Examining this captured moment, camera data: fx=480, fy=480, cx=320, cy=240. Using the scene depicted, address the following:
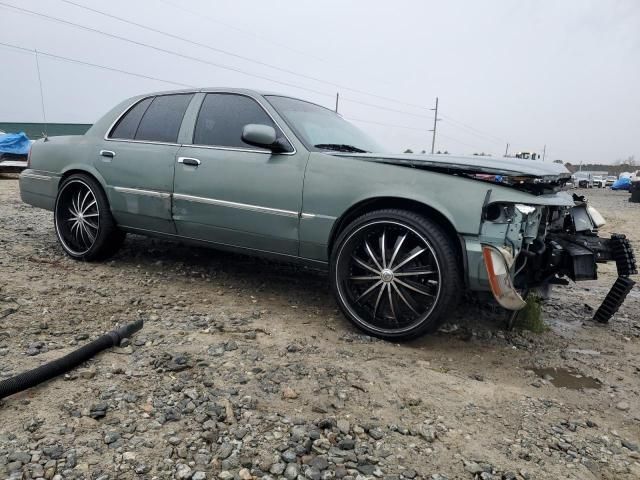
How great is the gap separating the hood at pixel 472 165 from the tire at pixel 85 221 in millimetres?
2315

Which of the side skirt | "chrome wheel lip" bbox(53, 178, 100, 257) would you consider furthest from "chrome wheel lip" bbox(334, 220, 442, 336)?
"chrome wheel lip" bbox(53, 178, 100, 257)

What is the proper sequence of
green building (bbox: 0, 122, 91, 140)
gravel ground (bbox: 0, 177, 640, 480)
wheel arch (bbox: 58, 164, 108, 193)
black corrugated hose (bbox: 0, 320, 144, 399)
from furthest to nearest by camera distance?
1. green building (bbox: 0, 122, 91, 140)
2. wheel arch (bbox: 58, 164, 108, 193)
3. black corrugated hose (bbox: 0, 320, 144, 399)
4. gravel ground (bbox: 0, 177, 640, 480)

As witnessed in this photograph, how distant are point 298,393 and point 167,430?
0.65 meters

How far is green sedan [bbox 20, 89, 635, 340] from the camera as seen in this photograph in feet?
9.57

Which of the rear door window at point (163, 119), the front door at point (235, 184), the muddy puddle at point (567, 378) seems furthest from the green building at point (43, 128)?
the muddy puddle at point (567, 378)

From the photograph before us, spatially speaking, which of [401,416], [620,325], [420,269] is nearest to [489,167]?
[420,269]

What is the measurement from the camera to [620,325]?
12.6 ft

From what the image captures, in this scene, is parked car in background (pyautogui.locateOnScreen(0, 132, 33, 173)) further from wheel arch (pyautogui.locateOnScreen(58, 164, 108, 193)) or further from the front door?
the front door

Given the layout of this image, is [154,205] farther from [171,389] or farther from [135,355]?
[171,389]

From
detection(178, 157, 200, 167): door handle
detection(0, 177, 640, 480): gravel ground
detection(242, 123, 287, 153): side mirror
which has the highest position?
detection(242, 123, 287, 153): side mirror

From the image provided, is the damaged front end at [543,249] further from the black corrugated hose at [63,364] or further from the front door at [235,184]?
the black corrugated hose at [63,364]

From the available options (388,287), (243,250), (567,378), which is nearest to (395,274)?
(388,287)

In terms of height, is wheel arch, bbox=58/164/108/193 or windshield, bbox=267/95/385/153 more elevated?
windshield, bbox=267/95/385/153

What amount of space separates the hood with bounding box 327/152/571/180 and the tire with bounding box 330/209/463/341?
34cm
